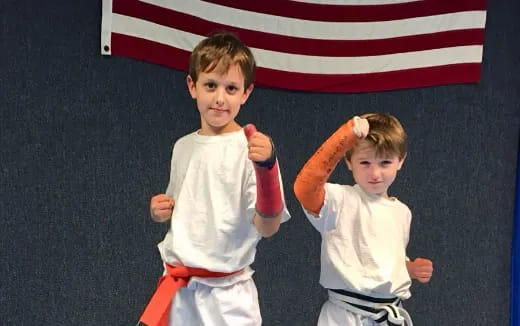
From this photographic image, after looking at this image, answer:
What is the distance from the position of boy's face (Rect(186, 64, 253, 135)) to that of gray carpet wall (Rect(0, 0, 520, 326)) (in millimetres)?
749

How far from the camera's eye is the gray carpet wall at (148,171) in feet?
7.29

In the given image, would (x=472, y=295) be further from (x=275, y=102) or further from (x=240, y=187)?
(x=240, y=187)

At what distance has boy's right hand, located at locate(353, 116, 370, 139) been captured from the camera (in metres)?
1.52

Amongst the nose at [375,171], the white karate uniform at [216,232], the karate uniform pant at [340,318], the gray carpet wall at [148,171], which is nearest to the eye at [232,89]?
the white karate uniform at [216,232]

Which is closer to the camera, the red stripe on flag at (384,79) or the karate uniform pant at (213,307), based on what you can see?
the karate uniform pant at (213,307)

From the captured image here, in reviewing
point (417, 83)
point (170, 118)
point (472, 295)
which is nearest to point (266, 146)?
point (170, 118)

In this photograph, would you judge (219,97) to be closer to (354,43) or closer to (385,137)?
(385,137)

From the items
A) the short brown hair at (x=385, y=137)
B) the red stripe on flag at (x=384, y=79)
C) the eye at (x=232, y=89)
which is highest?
the red stripe on flag at (x=384, y=79)

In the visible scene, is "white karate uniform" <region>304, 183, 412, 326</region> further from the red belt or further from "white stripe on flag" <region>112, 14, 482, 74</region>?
"white stripe on flag" <region>112, 14, 482, 74</region>

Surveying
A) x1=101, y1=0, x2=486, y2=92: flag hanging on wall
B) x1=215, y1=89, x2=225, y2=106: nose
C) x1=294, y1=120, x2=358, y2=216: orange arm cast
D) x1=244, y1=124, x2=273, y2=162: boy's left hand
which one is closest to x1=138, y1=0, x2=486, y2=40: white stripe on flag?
x1=101, y1=0, x2=486, y2=92: flag hanging on wall

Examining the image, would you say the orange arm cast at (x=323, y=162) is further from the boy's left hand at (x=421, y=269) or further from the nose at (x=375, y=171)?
the boy's left hand at (x=421, y=269)

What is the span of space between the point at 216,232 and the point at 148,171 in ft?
2.69

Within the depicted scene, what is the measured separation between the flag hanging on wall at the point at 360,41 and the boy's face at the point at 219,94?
0.77m

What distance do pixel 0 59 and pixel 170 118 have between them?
1.91 feet
